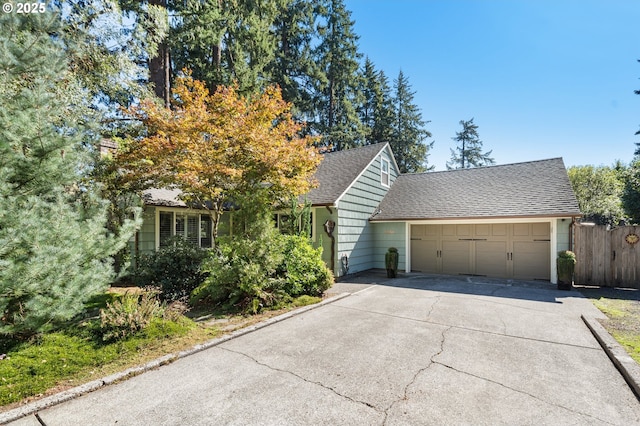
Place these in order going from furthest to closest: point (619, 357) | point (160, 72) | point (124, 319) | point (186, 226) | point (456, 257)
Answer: point (160, 72)
point (186, 226)
point (456, 257)
point (124, 319)
point (619, 357)

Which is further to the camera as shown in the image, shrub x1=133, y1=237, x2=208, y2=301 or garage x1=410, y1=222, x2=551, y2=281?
garage x1=410, y1=222, x2=551, y2=281

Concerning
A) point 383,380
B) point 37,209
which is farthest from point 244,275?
point 383,380

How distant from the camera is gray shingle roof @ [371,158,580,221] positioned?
32.1ft

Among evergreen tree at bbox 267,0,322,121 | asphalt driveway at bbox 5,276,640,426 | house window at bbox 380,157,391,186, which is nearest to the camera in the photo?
asphalt driveway at bbox 5,276,640,426

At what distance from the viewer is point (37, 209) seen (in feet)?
11.7

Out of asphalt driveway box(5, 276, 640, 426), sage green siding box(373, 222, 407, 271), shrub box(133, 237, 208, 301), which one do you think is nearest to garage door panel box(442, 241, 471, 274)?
sage green siding box(373, 222, 407, 271)

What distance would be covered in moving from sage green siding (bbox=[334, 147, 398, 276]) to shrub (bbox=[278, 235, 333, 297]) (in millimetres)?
2657

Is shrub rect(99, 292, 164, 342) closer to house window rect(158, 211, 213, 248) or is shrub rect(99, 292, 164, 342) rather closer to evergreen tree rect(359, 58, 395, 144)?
house window rect(158, 211, 213, 248)

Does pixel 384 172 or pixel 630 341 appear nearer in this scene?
pixel 630 341

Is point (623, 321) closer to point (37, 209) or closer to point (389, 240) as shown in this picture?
point (389, 240)

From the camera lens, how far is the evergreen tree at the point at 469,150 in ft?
120

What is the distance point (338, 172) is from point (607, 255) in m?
9.55

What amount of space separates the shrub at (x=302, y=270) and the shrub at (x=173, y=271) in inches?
85.1

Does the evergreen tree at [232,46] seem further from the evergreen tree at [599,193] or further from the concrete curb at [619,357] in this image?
the evergreen tree at [599,193]
